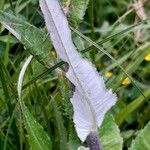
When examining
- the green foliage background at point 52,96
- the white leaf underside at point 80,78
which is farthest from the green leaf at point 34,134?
the white leaf underside at point 80,78

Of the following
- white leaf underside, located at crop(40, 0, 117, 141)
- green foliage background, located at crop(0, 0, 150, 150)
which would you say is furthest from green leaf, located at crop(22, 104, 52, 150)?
white leaf underside, located at crop(40, 0, 117, 141)

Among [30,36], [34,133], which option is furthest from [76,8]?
[34,133]

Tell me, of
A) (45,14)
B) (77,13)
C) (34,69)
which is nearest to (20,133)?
(34,69)

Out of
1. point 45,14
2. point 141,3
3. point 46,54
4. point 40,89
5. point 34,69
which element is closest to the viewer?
point 45,14

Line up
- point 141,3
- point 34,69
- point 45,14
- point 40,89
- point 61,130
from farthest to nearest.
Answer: point 141,3, point 40,89, point 34,69, point 61,130, point 45,14

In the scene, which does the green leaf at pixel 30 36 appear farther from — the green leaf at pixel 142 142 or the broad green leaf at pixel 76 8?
the green leaf at pixel 142 142

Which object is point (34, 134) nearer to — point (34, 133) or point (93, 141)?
point (34, 133)

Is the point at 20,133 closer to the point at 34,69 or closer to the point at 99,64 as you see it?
the point at 34,69
